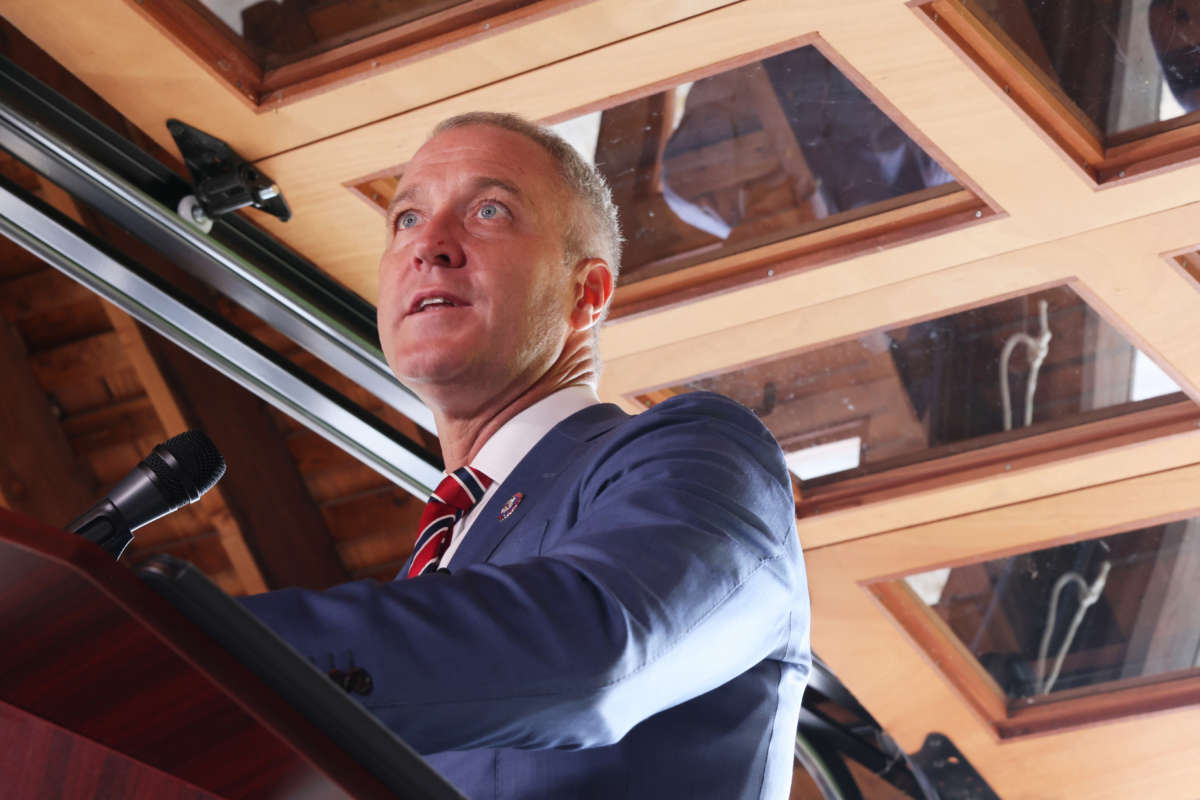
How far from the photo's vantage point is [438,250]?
131 cm

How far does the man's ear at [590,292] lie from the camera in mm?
1433

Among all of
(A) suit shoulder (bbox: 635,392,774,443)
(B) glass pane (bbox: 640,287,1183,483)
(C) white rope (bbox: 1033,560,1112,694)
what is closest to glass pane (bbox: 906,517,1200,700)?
(C) white rope (bbox: 1033,560,1112,694)

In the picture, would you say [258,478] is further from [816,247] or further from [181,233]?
[816,247]

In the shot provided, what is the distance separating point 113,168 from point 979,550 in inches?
62.0

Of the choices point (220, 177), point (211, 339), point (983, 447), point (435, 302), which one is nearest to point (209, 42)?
point (220, 177)

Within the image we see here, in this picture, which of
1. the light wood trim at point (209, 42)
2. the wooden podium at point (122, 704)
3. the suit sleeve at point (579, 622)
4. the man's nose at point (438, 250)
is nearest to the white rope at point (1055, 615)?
the man's nose at point (438, 250)

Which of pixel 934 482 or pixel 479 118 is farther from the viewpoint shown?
pixel 934 482

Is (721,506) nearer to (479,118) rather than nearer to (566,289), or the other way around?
(566,289)

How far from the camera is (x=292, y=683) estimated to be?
478 mm

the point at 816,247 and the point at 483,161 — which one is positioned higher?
the point at 816,247

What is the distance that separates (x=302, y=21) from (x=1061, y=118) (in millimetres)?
1019

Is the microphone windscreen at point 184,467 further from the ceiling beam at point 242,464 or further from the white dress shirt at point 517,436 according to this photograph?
the ceiling beam at point 242,464

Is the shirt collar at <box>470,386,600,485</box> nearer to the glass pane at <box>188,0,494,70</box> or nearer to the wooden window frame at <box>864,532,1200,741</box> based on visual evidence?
the glass pane at <box>188,0,494,70</box>

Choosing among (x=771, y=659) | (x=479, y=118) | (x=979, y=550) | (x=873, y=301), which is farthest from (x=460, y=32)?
(x=979, y=550)
